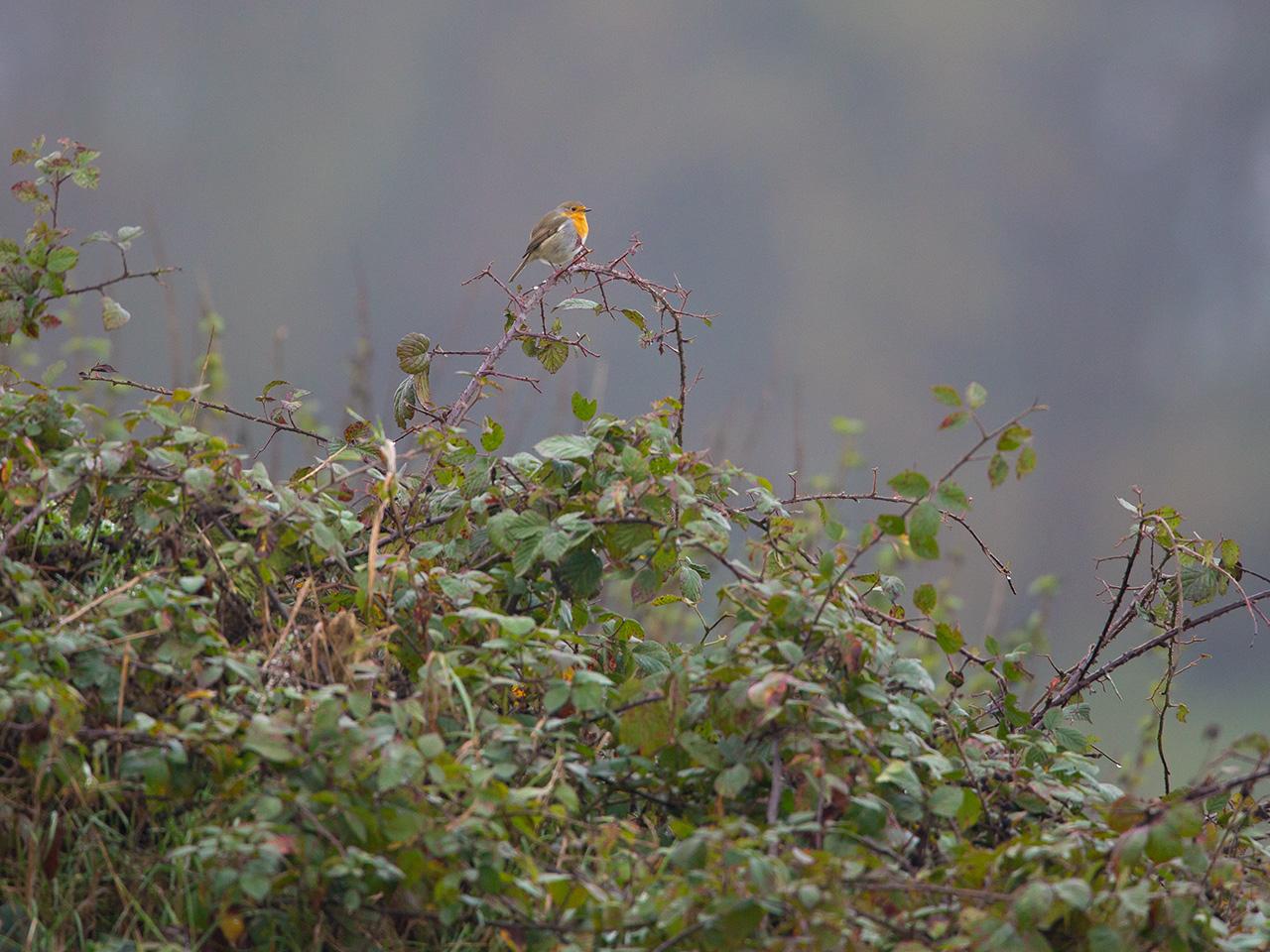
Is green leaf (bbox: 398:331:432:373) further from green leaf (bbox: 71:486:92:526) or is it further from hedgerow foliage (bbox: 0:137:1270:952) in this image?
green leaf (bbox: 71:486:92:526)

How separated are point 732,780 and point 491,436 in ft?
3.06

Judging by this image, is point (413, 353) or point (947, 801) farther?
point (413, 353)

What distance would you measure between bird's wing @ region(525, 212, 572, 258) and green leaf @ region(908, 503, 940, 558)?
305cm

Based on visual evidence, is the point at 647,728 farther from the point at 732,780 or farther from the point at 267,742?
the point at 267,742

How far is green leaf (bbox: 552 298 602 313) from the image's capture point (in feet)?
8.73

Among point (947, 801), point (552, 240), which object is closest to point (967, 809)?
point (947, 801)

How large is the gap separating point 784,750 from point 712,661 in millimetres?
200

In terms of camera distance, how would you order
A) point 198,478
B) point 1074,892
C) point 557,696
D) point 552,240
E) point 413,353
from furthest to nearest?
point 552,240 < point 413,353 < point 198,478 < point 557,696 < point 1074,892

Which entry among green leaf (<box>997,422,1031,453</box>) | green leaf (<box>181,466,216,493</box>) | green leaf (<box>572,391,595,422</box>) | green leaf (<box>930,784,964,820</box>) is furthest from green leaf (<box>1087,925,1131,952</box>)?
green leaf (<box>181,466,216,493</box>)

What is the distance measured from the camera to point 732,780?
1.90m

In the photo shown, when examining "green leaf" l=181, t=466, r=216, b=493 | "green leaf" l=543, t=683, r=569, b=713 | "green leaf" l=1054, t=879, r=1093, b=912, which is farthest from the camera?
"green leaf" l=181, t=466, r=216, b=493

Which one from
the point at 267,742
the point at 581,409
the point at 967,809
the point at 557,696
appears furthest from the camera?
the point at 581,409

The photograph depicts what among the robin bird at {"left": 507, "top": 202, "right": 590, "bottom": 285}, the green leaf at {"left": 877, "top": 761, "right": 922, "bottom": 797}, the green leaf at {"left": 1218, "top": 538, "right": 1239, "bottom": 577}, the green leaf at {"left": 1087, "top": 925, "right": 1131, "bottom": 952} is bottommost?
the green leaf at {"left": 1087, "top": 925, "right": 1131, "bottom": 952}

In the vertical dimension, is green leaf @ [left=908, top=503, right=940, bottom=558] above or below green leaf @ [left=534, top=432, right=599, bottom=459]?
above
